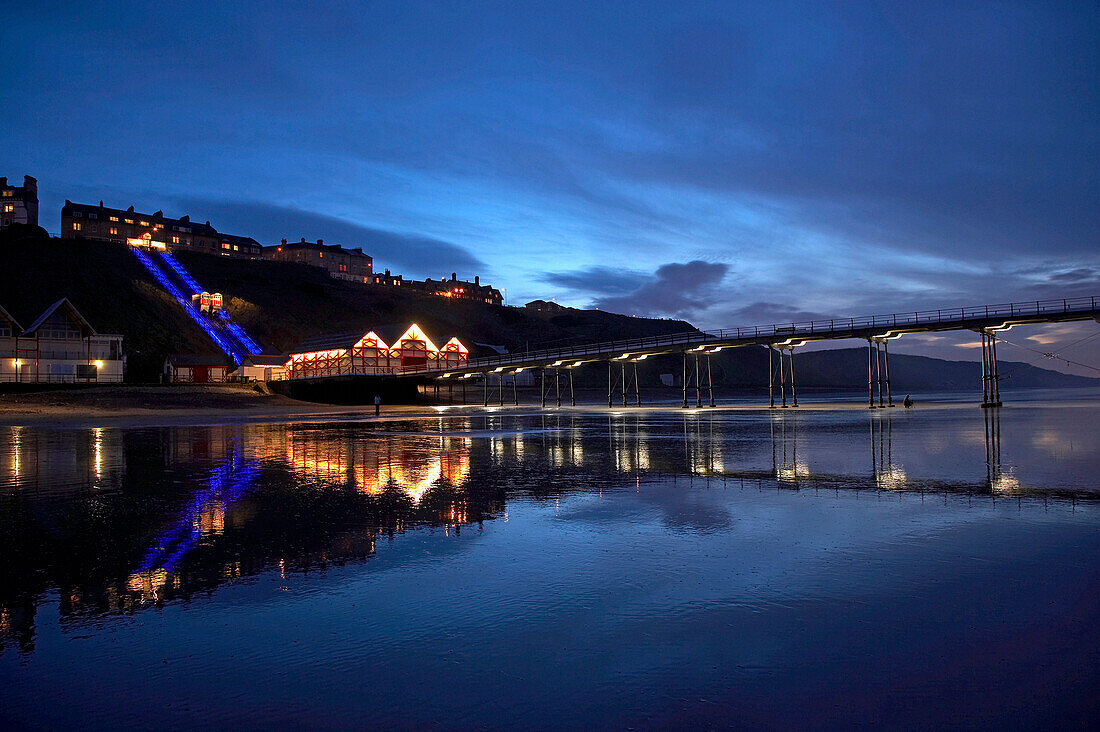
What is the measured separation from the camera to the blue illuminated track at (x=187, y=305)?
4003 inches

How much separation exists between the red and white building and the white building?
1941 centimetres

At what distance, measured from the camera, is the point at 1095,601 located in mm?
6762

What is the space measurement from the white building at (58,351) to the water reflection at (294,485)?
4279 centimetres

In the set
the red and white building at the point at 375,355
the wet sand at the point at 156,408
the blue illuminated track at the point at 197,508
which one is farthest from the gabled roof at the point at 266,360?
the blue illuminated track at the point at 197,508

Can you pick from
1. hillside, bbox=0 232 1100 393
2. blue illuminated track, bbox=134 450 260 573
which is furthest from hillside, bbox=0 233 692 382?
blue illuminated track, bbox=134 450 260 573

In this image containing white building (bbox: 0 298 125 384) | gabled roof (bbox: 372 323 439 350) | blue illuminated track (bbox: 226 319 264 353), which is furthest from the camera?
blue illuminated track (bbox: 226 319 264 353)

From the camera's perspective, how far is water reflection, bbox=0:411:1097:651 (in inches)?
A: 327

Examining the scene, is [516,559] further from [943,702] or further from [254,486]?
[254,486]

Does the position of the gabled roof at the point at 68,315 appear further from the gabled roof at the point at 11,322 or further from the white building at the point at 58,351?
the gabled roof at the point at 11,322

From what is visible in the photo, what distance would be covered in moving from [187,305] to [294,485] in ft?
357

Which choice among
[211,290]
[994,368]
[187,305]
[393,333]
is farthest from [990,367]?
[211,290]

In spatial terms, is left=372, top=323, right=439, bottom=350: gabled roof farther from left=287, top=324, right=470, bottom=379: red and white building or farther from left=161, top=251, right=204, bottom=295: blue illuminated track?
left=161, top=251, right=204, bottom=295: blue illuminated track

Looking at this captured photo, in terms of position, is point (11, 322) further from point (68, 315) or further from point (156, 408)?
point (156, 408)

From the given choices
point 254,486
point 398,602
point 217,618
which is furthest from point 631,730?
point 254,486
